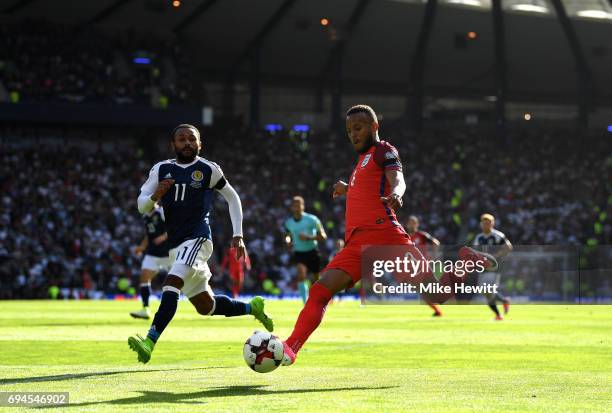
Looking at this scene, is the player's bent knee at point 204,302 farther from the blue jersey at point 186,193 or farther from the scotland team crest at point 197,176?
the scotland team crest at point 197,176

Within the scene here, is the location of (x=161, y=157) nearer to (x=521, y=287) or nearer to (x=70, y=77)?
(x=70, y=77)

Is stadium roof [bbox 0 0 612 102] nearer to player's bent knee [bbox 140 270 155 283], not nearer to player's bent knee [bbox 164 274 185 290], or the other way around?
player's bent knee [bbox 140 270 155 283]

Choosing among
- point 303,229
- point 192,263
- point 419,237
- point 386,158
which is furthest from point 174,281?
point 419,237

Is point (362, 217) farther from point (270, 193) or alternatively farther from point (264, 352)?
point (270, 193)

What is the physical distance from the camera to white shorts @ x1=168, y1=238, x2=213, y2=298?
1130 centimetres

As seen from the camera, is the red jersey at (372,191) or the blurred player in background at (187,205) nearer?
the red jersey at (372,191)

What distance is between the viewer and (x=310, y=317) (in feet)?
30.4

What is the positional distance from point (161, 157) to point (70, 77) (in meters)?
5.53

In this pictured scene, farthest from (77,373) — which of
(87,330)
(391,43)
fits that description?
(391,43)

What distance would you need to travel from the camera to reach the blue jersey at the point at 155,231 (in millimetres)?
22203

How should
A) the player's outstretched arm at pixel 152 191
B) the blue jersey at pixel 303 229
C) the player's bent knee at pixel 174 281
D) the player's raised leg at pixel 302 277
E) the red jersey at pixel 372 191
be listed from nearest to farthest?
1. the red jersey at pixel 372 191
2. the player's outstretched arm at pixel 152 191
3. the player's bent knee at pixel 174 281
4. the blue jersey at pixel 303 229
5. the player's raised leg at pixel 302 277

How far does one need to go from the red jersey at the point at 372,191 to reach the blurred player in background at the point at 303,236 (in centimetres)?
1598

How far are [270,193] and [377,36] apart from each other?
1082 cm

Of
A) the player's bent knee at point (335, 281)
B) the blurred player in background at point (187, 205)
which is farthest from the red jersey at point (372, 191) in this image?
the blurred player in background at point (187, 205)
